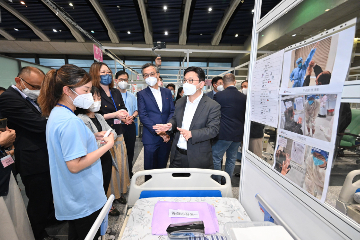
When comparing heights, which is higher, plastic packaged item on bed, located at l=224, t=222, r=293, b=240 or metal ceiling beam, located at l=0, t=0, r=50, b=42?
A: metal ceiling beam, located at l=0, t=0, r=50, b=42

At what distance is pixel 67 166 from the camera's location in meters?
1.07

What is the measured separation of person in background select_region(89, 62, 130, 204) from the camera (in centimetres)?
211

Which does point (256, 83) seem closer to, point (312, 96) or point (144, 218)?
point (312, 96)

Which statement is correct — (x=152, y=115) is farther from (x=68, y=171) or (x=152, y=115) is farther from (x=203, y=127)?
(x=68, y=171)

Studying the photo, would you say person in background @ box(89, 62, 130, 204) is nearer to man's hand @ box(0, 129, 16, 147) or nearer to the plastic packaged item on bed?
man's hand @ box(0, 129, 16, 147)

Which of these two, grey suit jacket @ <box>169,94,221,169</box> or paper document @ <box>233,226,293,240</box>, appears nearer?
paper document @ <box>233,226,293,240</box>

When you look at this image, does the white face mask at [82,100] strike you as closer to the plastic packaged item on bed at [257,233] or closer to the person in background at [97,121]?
the person in background at [97,121]

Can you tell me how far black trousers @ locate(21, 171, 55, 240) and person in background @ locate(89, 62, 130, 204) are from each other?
0.65 meters

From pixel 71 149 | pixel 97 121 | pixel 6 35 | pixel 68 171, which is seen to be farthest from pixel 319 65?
pixel 6 35

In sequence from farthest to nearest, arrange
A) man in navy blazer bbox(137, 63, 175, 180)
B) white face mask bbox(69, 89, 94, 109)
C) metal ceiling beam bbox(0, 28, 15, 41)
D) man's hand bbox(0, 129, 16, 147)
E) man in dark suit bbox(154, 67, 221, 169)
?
metal ceiling beam bbox(0, 28, 15, 41) → man in navy blazer bbox(137, 63, 175, 180) → man in dark suit bbox(154, 67, 221, 169) → man's hand bbox(0, 129, 16, 147) → white face mask bbox(69, 89, 94, 109)

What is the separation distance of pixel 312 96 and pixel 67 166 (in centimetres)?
141

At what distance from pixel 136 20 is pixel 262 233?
32.5ft

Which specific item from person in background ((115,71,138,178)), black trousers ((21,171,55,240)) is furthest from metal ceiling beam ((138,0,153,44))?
black trousers ((21,171,55,240))

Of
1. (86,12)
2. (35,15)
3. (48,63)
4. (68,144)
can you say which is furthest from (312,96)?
(48,63)
